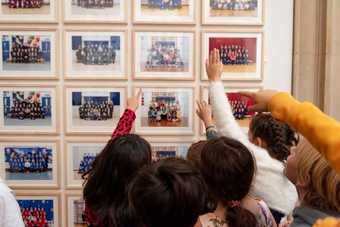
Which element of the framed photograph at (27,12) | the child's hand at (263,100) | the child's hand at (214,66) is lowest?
the child's hand at (263,100)

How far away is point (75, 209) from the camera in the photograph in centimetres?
292

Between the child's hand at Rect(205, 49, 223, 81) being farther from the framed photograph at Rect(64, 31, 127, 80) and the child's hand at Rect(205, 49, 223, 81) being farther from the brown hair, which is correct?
the brown hair

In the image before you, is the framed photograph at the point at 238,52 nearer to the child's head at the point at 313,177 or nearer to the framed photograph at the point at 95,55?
the framed photograph at the point at 95,55

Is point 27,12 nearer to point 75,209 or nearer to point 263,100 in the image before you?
point 75,209

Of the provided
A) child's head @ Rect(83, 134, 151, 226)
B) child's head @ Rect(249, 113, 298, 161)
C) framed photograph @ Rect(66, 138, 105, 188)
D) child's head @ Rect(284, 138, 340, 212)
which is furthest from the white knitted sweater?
framed photograph @ Rect(66, 138, 105, 188)

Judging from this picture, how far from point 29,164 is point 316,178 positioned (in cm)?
201

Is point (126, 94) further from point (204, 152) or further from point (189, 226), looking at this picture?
point (189, 226)

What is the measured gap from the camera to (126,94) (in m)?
2.86

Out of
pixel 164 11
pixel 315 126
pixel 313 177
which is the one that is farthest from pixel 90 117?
pixel 315 126

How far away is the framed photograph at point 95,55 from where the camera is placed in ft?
9.29

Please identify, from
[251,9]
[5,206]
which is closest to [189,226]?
[5,206]

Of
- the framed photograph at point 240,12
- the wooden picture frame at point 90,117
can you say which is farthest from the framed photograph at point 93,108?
the framed photograph at point 240,12

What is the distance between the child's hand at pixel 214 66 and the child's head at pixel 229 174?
93 cm

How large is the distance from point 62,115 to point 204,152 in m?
1.31
